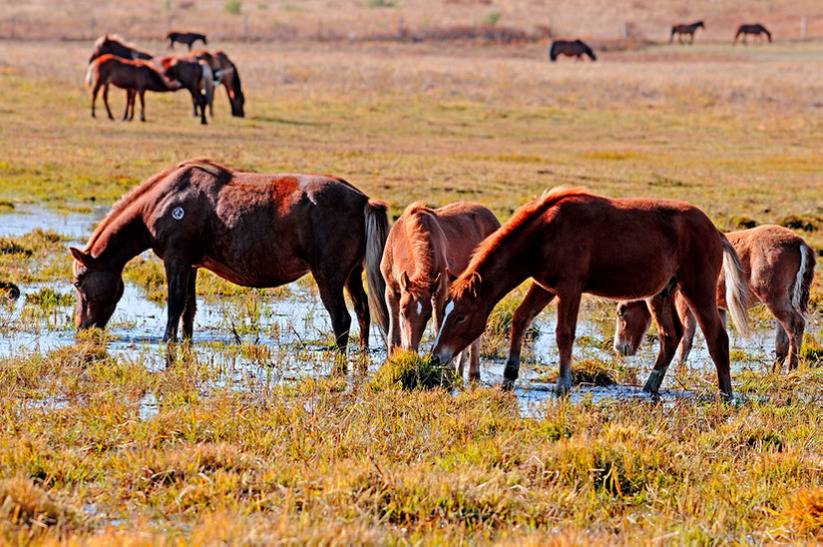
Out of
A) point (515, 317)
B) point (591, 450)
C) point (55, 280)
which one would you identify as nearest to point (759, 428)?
A: point (591, 450)

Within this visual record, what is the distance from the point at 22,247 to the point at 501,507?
8.78 metres

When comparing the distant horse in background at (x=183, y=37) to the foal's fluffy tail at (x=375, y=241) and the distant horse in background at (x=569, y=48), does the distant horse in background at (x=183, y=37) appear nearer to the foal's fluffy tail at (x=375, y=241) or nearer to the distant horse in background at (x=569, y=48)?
the distant horse in background at (x=569, y=48)

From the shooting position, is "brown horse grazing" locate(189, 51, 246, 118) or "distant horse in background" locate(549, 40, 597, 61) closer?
"brown horse grazing" locate(189, 51, 246, 118)

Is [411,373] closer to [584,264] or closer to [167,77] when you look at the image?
[584,264]

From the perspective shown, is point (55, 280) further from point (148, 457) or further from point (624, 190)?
point (624, 190)

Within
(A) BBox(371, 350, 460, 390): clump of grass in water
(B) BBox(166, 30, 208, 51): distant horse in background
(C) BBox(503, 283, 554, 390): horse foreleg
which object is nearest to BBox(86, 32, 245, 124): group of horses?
(B) BBox(166, 30, 208, 51): distant horse in background

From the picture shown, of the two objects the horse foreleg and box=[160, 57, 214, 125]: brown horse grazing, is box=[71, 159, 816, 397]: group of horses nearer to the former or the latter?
the horse foreleg

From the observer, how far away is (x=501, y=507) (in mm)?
4609

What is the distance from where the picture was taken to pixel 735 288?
7840mm

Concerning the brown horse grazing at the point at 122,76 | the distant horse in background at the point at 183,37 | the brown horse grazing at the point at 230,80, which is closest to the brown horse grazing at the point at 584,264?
the brown horse grazing at the point at 122,76

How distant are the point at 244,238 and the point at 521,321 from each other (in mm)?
2301

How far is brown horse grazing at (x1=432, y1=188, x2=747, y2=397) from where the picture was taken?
6.98m

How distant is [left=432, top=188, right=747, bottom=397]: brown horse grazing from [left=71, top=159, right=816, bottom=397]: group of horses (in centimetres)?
1

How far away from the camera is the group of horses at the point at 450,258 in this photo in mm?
7035
